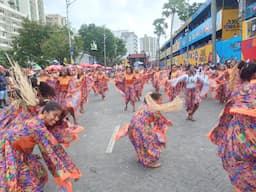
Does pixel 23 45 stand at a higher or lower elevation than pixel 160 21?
lower

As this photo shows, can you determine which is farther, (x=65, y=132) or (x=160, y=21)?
(x=160, y=21)

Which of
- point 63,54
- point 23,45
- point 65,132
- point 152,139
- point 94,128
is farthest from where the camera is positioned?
point 23,45

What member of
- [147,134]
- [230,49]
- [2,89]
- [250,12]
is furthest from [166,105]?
[230,49]

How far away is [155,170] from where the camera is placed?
3980 millimetres

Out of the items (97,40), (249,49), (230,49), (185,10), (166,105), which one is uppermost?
(185,10)

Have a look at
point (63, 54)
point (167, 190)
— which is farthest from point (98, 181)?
point (63, 54)

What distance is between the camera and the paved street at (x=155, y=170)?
11.4ft

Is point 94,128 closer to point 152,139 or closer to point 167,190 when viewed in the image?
point 152,139

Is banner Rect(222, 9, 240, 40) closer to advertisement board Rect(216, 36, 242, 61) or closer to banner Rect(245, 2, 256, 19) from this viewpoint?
advertisement board Rect(216, 36, 242, 61)

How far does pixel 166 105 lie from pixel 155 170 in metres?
1.07

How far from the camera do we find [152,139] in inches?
157

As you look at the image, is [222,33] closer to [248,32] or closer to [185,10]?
[248,32]

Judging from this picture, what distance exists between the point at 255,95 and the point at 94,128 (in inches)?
199

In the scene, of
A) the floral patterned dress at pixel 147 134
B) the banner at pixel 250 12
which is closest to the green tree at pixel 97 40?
the banner at pixel 250 12
